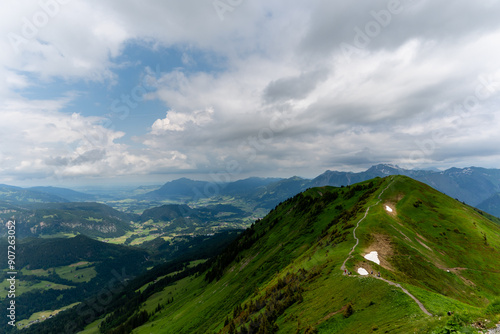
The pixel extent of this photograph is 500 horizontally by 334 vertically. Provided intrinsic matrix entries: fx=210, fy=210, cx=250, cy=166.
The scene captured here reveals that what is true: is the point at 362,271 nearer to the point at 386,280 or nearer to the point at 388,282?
the point at 386,280

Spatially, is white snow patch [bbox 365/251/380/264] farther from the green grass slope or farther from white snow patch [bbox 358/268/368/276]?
white snow patch [bbox 358/268/368/276]

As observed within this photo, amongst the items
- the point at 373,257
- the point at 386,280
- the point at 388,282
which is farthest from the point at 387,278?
the point at 373,257

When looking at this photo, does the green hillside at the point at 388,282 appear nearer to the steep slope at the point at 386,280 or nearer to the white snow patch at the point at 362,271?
the steep slope at the point at 386,280

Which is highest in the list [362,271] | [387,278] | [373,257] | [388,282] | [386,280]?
[388,282]

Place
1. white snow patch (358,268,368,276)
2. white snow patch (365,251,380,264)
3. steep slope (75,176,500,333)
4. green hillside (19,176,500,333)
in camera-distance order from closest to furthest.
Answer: green hillside (19,176,500,333)
steep slope (75,176,500,333)
white snow patch (358,268,368,276)
white snow patch (365,251,380,264)

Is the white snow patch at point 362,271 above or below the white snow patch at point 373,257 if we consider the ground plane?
below

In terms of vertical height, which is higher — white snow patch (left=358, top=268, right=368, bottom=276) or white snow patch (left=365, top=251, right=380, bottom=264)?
white snow patch (left=365, top=251, right=380, bottom=264)

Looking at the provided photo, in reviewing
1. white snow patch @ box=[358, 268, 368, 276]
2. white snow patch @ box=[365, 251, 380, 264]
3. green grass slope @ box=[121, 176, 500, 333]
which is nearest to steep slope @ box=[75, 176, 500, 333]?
green grass slope @ box=[121, 176, 500, 333]

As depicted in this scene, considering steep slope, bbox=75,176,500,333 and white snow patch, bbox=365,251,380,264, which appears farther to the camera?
white snow patch, bbox=365,251,380,264

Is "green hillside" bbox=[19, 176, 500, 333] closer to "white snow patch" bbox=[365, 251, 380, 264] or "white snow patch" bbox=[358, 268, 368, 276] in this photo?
"white snow patch" bbox=[358, 268, 368, 276]

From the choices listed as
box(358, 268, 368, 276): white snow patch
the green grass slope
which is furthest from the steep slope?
box(358, 268, 368, 276): white snow patch

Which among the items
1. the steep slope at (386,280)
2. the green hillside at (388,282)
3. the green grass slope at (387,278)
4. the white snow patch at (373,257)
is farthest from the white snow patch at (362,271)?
the white snow patch at (373,257)

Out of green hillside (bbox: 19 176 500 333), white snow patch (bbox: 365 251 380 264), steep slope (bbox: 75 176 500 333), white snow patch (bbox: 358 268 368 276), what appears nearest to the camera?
green hillside (bbox: 19 176 500 333)

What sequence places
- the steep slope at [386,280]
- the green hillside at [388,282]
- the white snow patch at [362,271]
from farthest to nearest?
1. the white snow patch at [362,271]
2. the steep slope at [386,280]
3. the green hillside at [388,282]
